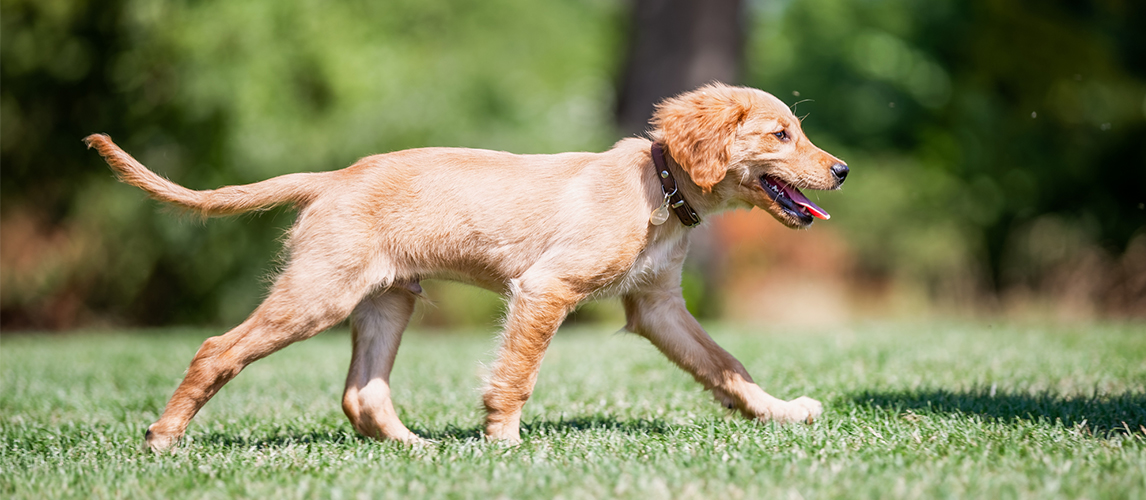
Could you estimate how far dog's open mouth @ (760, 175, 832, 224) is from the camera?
4.70 m

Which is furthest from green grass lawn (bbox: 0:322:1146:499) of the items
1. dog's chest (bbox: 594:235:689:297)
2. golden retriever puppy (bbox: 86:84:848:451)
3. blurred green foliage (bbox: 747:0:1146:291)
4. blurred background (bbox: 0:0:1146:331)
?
blurred green foliage (bbox: 747:0:1146:291)

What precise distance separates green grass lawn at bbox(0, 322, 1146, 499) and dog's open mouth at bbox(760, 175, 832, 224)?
3.37 feet

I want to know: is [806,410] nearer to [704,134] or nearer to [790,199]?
[790,199]

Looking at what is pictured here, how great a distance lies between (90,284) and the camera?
1416 cm

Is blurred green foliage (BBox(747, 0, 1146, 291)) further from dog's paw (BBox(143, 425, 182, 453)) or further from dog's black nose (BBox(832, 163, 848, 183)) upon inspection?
dog's paw (BBox(143, 425, 182, 453))

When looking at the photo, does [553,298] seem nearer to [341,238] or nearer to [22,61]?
[341,238]

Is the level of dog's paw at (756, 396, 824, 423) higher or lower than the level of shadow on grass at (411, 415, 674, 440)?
higher

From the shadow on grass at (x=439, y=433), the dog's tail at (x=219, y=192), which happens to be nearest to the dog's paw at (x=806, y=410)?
the shadow on grass at (x=439, y=433)

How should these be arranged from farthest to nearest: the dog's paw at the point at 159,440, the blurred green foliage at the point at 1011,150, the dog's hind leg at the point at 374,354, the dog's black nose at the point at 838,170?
the blurred green foliage at the point at 1011,150, the dog's hind leg at the point at 374,354, the dog's black nose at the point at 838,170, the dog's paw at the point at 159,440

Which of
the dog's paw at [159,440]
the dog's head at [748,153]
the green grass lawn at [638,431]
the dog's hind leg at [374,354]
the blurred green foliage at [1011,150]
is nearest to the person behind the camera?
the green grass lawn at [638,431]

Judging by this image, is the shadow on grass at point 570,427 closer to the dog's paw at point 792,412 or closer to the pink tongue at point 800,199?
the dog's paw at point 792,412

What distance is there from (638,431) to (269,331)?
1.84 meters

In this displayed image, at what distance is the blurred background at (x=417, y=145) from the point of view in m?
13.4

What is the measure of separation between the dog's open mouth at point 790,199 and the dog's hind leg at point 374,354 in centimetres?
191
